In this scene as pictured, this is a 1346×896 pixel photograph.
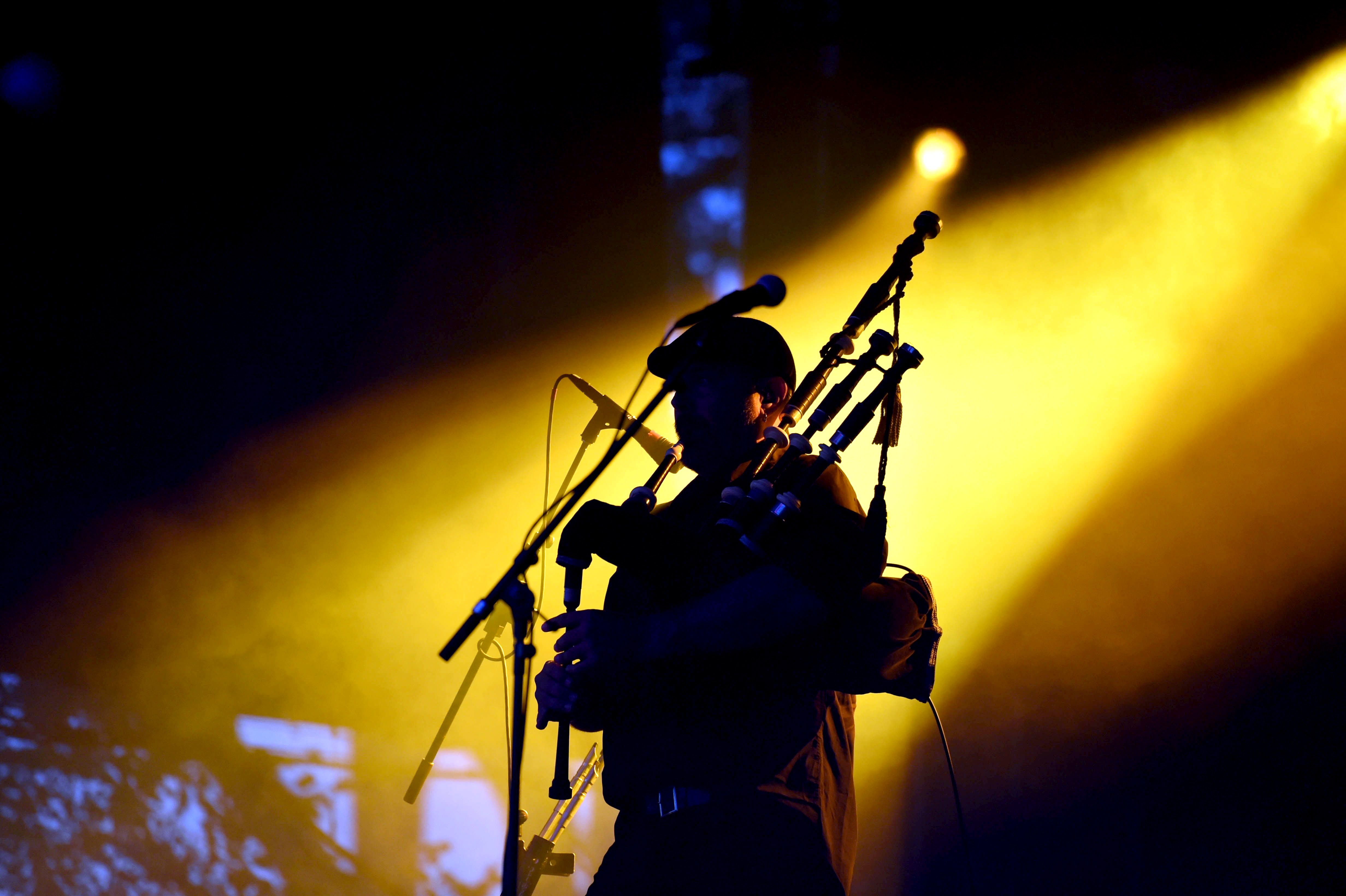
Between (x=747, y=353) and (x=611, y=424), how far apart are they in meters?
0.84

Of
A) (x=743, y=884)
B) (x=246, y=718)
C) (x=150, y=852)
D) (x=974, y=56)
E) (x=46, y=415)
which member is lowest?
(x=743, y=884)

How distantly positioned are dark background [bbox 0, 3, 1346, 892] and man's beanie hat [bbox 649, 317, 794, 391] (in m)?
2.14

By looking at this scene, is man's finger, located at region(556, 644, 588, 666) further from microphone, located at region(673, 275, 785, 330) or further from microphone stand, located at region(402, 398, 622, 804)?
microphone stand, located at region(402, 398, 622, 804)

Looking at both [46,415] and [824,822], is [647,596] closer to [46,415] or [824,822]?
[824,822]

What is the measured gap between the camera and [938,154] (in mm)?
3744

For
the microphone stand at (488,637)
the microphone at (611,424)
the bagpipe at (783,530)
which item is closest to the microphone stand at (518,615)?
the bagpipe at (783,530)

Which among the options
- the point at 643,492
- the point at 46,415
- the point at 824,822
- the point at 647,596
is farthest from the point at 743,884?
the point at 46,415

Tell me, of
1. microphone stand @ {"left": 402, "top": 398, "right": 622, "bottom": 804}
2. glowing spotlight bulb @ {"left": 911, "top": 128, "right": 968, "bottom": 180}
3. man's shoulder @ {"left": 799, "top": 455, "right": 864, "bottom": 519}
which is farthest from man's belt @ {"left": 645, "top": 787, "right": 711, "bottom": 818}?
glowing spotlight bulb @ {"left": 911, "top": 128, "right": 968, "bottom": 180}

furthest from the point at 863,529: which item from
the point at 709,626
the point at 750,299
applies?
the point at 750,299

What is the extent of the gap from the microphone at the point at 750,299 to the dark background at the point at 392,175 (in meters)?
2.70

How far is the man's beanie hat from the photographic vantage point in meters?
1.81

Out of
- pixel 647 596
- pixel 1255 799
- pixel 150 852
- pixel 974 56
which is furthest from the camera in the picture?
pixel 974 56

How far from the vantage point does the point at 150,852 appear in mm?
3488

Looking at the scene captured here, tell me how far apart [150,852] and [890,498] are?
3608 millimetres
